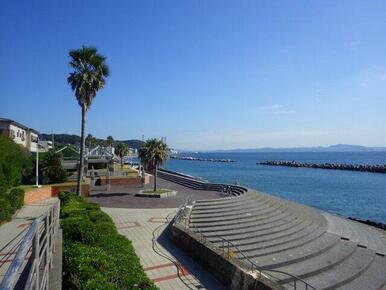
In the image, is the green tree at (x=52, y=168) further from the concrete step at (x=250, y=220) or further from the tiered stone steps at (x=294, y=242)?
the concrete step at (x=250, y=220)

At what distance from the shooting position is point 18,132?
5328cm

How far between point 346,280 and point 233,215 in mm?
8127

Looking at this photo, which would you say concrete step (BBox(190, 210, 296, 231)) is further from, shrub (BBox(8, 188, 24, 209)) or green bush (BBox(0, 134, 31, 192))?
green bush (BBox(0, 134, 31, 192))

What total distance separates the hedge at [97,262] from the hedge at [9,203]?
1068 cm

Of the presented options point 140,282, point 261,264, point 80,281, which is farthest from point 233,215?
point 80,281

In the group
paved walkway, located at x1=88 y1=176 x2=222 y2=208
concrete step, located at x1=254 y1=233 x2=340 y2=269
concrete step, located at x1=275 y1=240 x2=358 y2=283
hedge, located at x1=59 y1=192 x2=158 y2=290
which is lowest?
concrete step, located at x1=275 y1=240 x2=358 y2=283

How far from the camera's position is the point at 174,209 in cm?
2872

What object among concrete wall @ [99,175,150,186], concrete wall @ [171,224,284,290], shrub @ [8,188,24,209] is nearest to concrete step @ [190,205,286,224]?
concrete wall @ [171,224,284,290]

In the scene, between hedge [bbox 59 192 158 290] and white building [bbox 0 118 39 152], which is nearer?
hedge [bbox 59 192 158 290]

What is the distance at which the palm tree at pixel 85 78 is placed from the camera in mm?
30906

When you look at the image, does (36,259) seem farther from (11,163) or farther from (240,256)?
(11,163)

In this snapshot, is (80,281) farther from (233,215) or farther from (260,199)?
(260,199)

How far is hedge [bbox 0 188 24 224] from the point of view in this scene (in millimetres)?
21797

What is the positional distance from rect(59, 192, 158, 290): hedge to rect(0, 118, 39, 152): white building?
3329 centimetres
